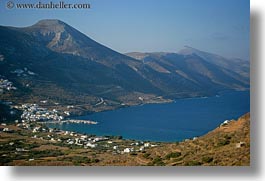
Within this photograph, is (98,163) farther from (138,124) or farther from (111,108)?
(111,108)

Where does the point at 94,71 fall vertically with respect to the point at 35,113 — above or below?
above

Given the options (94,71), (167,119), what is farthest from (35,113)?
(167,119)

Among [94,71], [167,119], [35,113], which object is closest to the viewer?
[35,113]

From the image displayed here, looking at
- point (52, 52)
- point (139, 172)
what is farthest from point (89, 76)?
point (139, 172)

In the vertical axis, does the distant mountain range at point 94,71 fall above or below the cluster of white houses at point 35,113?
above

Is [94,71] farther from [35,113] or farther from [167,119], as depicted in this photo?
[167,119]
